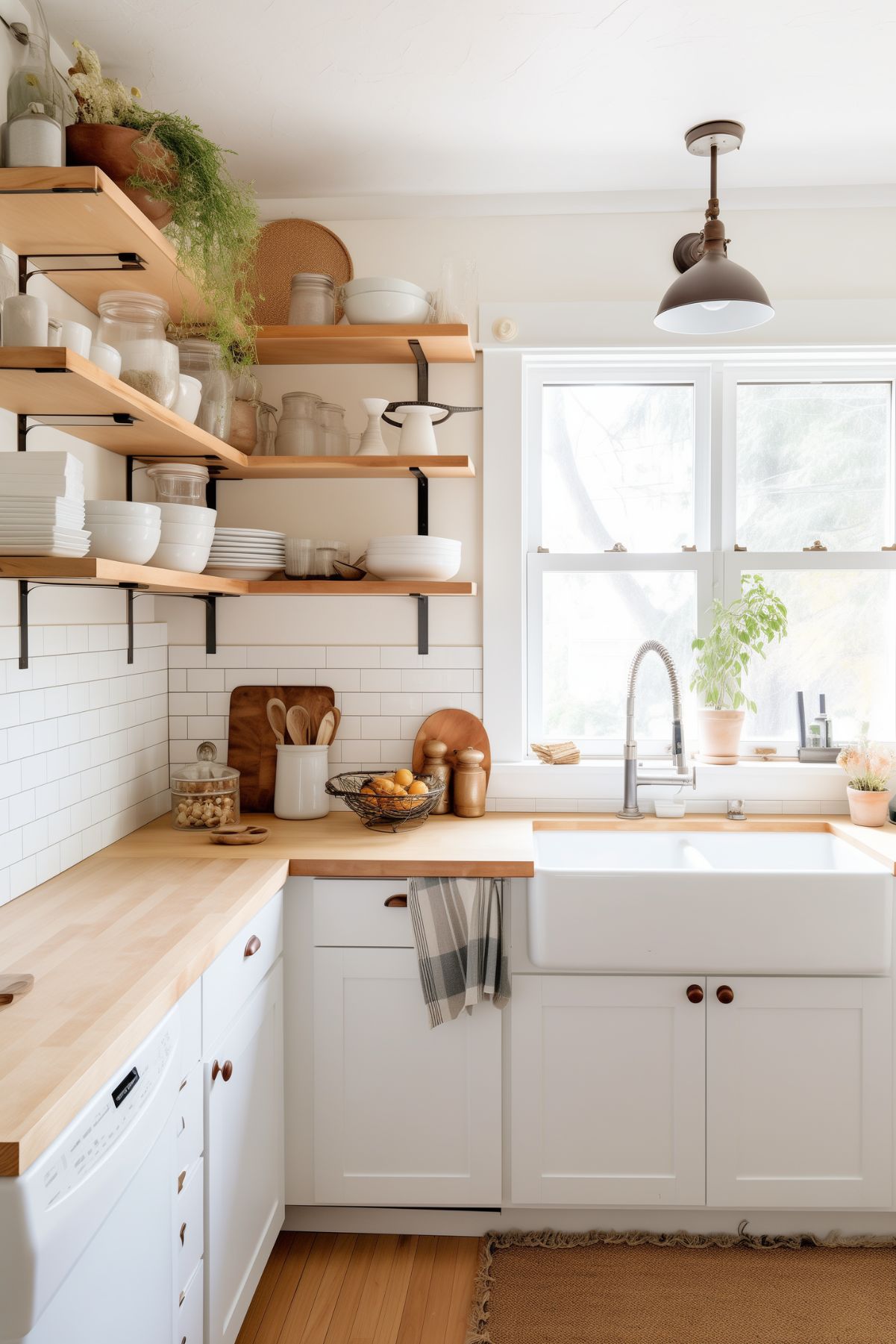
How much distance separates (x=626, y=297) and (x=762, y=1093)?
A: 7.08 ft

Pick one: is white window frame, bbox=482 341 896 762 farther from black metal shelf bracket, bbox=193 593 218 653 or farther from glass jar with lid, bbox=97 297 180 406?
glass jar with lid, bbox=97 297 180 406

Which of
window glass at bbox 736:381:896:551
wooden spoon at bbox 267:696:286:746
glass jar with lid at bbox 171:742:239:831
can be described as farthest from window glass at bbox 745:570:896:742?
glass jar with lid at bbox 171:742:239:831

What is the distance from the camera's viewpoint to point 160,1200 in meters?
1.45

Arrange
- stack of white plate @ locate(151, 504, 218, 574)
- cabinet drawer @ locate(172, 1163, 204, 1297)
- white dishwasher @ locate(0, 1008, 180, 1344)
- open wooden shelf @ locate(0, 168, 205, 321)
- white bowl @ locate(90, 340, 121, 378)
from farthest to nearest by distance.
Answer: stack of white plate @ locate(151, 504, 218, 574)
white bowl @ locate(90, 340, 121, 378)
open wooden shelf @ locate(0, 168, 205, 321)
cabinet drawer @ locate(172, 1163, 204, 1297)
white dishwasher @ locate(0, 1008, 180, 1344)

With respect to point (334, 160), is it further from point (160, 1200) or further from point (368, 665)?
point (160, 1200)

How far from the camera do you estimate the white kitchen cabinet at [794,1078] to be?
2.25 m

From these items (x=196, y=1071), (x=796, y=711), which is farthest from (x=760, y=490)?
(x=196, y=1071)

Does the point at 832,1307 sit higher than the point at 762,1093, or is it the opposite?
the point at 762,1093

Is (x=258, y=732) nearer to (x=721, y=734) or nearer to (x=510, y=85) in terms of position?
Answer: (x=721, y=734)

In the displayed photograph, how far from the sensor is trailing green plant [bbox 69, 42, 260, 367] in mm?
1889

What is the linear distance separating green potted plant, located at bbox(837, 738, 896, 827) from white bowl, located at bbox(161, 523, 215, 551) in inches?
73.0

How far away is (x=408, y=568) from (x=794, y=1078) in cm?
157

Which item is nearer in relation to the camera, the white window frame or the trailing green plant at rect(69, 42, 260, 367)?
the trailing green plant at rect(69, 42, 260, 367)

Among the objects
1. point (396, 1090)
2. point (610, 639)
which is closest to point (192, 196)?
point (610, 639)
